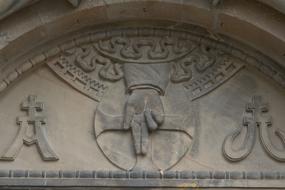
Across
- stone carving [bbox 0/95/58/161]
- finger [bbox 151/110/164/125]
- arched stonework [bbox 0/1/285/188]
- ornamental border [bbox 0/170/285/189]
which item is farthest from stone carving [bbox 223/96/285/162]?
stone carving [bbox 0/95/58/161]

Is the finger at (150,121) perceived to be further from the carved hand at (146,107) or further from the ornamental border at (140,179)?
the ornamental border at (140,179)

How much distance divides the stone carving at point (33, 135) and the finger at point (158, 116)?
2.54 feet

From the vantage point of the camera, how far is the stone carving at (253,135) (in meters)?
7.11

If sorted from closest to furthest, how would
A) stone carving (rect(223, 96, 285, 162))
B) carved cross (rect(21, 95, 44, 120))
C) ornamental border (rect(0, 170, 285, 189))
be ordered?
ornamental border (rect(0, 170, 285, 189)) < stone carving (rect(223, 96, 285, 162)) < carved cross (rect(21, 95, 44, 120))

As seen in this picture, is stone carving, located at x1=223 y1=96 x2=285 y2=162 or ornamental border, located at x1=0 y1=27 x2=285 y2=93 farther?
ornamental border, located at x1=0 y1=27 x2=285 y2=93

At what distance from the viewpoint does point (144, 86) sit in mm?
7273

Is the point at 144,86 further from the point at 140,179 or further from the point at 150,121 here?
the point at 140,179

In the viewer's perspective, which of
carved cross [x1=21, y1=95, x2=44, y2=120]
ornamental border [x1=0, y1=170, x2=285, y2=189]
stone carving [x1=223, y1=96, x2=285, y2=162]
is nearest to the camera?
ornamental border [x1=0, y1=170, x2=285, y2=189]

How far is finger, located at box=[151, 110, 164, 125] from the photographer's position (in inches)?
282

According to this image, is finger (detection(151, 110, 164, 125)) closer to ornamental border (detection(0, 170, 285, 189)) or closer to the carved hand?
the carved hand

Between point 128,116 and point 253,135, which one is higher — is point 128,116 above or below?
above

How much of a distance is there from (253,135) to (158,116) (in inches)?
27.9

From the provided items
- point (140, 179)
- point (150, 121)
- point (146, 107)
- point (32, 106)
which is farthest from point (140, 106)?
point (32, 106)

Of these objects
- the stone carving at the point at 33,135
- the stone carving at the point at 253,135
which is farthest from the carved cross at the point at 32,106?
the stone carving at the point at 253,135
